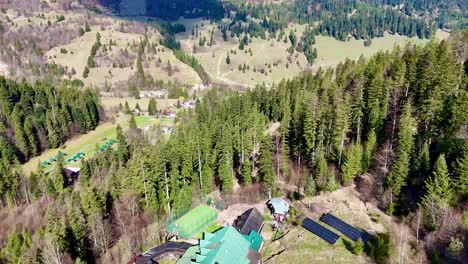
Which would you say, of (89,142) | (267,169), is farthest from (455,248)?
(89,142)

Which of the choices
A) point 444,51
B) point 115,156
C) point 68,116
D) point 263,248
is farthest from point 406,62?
point 68,116

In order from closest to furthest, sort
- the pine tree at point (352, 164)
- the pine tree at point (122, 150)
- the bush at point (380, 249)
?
the bush at point (380, 249) → the pine tree at point (352, 164) → the pine tree at point (122, 150)

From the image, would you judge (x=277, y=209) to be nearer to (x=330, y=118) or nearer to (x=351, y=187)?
(x=351, y=187)

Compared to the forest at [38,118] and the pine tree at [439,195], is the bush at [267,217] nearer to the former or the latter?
the pine tree at [439,195]

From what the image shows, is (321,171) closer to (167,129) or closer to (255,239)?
(255,239)

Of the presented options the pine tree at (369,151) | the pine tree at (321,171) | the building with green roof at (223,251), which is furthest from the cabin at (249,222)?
the pine tree at (369,151)

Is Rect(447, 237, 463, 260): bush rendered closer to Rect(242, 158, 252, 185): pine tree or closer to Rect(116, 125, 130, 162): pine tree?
Rect(242, 158, 252, 185): pine tree
